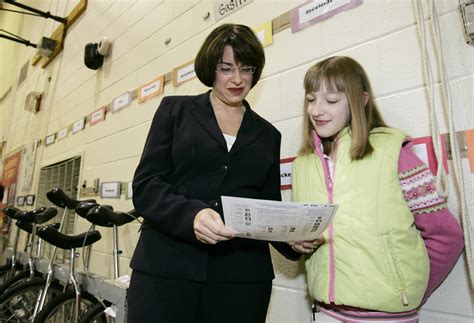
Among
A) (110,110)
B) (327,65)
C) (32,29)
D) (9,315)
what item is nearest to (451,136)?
(327,65)

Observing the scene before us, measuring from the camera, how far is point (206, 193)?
0.93m

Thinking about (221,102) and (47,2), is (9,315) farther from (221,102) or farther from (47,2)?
(47,2)

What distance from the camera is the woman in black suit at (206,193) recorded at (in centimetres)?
86

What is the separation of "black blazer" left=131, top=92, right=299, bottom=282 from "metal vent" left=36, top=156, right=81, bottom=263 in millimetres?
2490

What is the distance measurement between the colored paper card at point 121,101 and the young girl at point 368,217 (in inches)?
77.1

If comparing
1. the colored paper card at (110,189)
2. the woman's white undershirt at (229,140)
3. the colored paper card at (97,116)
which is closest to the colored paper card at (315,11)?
the woman's white undershirt at (229,140)

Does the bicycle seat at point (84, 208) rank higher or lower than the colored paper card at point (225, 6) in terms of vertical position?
lower

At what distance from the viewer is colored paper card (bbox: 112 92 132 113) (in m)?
2.62

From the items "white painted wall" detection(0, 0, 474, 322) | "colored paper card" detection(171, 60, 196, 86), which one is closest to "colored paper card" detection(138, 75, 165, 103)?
"white painted wall" detection(0, 0, 474, 322)

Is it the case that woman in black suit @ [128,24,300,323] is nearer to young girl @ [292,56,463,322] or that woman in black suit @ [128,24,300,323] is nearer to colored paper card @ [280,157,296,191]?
young girl @ [292,56,463,322]

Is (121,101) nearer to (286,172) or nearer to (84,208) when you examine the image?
(84,208)

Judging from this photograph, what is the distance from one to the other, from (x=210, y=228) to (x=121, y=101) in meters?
2.23

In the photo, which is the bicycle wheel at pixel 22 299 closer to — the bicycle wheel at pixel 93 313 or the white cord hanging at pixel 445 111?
the bicycle wheel at pixel 93 313

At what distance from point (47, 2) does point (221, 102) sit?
16.2 feet
